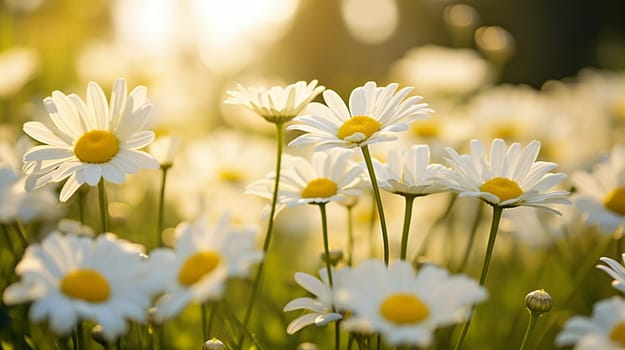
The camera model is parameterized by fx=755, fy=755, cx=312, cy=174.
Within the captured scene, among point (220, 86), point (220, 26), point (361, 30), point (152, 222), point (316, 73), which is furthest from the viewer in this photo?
point (316, 73)

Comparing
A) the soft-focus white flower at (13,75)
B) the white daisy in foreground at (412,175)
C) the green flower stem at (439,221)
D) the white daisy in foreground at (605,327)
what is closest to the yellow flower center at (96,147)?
the white daisy in foreground at (412,175)

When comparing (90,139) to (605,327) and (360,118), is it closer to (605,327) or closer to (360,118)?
(360,118)

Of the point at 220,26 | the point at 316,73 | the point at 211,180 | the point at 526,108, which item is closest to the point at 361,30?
the point at 220,26

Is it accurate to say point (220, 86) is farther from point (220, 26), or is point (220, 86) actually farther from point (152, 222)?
point (152, 222)

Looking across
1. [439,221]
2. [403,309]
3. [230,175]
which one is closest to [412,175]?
[403,309]

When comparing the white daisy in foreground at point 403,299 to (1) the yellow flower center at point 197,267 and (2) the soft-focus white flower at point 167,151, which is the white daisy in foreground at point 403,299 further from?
(2) the soft-focus white flower at point 167,151
